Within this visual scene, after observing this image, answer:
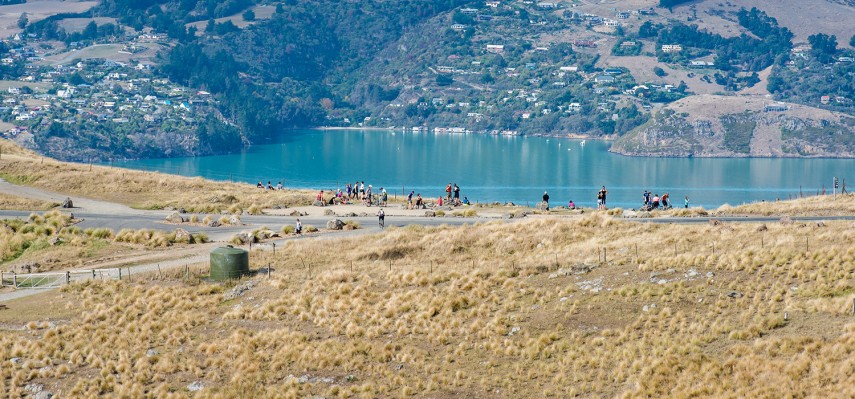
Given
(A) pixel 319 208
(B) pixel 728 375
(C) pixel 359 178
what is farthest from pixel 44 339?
(C) pixel 359 178

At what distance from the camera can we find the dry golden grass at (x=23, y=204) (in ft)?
209

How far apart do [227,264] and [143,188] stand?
1236 inches

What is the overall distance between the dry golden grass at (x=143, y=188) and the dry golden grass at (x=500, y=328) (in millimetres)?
22586

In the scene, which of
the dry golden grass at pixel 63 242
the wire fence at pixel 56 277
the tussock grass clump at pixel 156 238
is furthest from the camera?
the tussock grass clump at pixel 156 238

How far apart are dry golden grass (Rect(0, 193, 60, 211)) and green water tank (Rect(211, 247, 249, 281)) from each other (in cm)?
2550

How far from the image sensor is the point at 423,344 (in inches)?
1297

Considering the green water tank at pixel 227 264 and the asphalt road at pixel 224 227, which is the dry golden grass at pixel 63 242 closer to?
the asphalt road at pixel 224 227

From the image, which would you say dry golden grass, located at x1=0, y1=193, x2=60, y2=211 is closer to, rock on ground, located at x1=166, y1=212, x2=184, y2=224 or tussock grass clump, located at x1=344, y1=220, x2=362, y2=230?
rock on ground, located at x1=166, y1=212, x2=184, y2=224

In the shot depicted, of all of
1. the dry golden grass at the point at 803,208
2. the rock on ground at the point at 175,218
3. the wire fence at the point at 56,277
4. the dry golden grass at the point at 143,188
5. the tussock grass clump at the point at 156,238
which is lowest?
the wire fence at the point at 56,277

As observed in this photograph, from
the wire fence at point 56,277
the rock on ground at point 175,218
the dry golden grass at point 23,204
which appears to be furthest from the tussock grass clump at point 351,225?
the dry golden grass at point 23,204

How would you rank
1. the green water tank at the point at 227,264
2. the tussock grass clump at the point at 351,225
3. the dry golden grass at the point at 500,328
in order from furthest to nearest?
1. the tussock grass clump at the point at 351,225
2. the green water tank at the point at 227,264
3. the dry golden grass at the point at 500,328

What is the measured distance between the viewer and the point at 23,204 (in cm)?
6444

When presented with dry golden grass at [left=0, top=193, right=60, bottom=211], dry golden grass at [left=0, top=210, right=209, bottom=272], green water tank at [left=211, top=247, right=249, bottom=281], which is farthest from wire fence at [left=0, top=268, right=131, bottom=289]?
dry golden grass at [left=0, top=193, right=60, bottom=211]

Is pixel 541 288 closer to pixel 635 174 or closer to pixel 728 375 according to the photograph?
pixel 728 375
